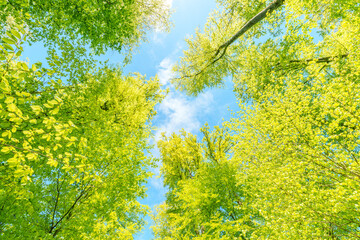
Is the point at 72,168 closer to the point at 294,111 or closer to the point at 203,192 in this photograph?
the point at 203,192

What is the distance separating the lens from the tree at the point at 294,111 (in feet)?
13.3

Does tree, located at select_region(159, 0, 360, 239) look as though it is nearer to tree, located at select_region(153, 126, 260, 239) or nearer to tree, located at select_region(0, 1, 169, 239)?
tree, located at select_region(153, 126, 260, 239)

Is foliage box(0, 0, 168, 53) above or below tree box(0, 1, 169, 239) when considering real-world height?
above

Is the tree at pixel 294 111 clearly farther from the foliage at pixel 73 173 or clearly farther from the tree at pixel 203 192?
the foliage at pixel 73 173

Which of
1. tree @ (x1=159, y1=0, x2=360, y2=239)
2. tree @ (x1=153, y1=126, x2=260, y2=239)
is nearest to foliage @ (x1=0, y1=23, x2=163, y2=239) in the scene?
tree @ (x1=153, y1=126, x2=260, y2=239)

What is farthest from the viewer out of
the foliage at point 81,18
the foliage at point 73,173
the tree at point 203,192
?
the tree at point 203,192

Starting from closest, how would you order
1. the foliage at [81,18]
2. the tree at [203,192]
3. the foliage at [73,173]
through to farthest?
the foliage at [73,173] < the foliage at [81,18] < the tree at [203,192]

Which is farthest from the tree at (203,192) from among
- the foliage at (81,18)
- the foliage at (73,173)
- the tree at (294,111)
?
the foliage at (81,18)

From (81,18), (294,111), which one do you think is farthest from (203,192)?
(81,18)

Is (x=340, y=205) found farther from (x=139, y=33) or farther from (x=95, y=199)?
(x=139, y=33)

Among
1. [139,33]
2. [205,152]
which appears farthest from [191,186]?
[139,33]

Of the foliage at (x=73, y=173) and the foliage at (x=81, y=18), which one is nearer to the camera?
the foliage at (x=73, y=173)

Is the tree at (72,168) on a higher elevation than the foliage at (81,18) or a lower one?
lower

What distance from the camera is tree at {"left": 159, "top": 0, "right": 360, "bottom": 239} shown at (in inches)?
160
